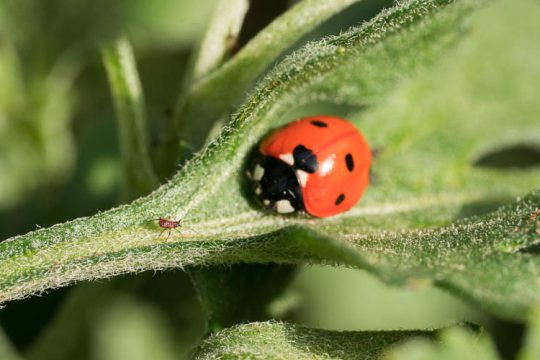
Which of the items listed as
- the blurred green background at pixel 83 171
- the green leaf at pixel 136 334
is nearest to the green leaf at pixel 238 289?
the blurred green background at pixel 83 171

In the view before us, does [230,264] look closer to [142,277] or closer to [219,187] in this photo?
[219,187]

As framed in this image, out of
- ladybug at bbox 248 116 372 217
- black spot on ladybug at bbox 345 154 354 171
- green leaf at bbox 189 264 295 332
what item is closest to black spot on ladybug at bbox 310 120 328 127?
ladybug at bbox 248 116 372 217

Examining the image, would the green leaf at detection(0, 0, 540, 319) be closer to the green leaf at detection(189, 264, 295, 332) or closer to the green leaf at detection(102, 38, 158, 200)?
the green leaf at detection(189, 264, 295, 332)

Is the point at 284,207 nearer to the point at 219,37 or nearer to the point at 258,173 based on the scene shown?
the point at 258,173

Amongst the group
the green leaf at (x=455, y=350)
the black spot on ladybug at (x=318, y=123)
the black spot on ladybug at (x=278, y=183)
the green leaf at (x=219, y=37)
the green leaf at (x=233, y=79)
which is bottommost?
the green leaf at (x=455, y=350)

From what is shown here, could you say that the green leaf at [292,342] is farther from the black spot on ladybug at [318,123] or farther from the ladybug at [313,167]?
the black spot on ladybug at [318,123]

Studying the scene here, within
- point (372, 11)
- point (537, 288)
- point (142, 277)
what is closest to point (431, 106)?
point (372, 11)
